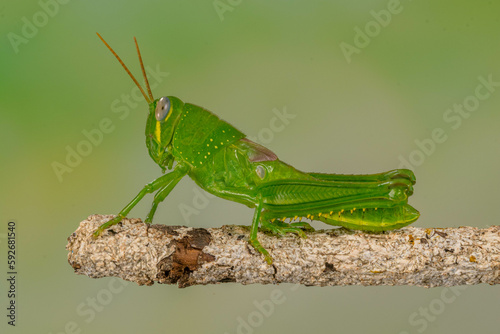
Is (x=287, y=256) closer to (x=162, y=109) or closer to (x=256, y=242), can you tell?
(x=256, y=242)

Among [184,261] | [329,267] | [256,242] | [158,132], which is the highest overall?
[158,132]

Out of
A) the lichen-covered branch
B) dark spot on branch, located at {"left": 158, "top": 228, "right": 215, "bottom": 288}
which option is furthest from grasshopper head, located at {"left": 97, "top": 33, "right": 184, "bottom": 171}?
dark spot on branch, located at {"left": 158, "top": 228, "right": 215, "bottom": 288}

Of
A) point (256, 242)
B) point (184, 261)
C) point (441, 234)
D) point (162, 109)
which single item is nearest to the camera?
point (184, 261)

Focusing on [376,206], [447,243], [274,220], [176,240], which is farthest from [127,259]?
[447,243]

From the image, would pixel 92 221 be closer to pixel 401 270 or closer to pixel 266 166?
pixel 266 166

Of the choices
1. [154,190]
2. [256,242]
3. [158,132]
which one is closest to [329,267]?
[256,242]

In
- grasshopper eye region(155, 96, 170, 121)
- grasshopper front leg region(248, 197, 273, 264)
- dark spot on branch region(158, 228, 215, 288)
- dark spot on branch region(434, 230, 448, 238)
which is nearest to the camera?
dark spot on branch region(158, 228, 215, 288)

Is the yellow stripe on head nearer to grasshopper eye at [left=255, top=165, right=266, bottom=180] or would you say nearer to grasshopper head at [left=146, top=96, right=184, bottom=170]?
grasshopper head at [left=146, top=96, right=184, bottom=170]

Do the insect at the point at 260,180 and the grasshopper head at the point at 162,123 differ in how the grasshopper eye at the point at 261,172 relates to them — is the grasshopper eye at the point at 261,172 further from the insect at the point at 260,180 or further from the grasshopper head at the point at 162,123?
the grasshopper head at the point at 162,123
